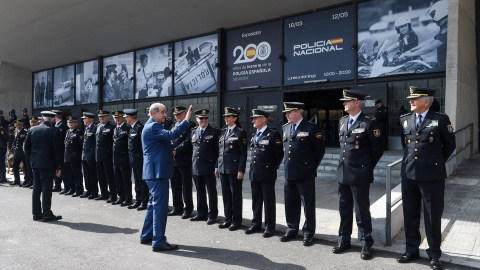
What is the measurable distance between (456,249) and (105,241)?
4.46m

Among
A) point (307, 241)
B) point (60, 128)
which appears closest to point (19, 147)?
point (60, 128)

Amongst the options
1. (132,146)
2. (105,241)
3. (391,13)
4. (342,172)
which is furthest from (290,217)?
(391,13)

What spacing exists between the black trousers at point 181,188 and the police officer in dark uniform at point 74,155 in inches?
124

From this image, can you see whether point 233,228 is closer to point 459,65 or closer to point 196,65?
point 459,65

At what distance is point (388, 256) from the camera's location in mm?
4348

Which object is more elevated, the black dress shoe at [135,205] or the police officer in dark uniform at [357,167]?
the police officer in dark uniform at [357,167]

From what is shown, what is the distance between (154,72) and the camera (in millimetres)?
17797

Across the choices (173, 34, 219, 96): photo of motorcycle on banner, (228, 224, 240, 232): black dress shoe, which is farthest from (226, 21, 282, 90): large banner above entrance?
(228, 224, 240, 232): black dress shoe

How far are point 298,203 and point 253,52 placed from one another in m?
10.0

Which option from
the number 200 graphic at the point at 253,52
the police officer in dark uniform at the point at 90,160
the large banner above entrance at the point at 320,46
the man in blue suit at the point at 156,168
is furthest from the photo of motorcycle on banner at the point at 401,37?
the man in blue suit at the point at 156,168

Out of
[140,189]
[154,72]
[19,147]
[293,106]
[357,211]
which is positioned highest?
[154,72]

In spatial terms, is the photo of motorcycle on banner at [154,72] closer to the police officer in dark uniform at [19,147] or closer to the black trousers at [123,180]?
the police officer in dark uniform at [19,147]

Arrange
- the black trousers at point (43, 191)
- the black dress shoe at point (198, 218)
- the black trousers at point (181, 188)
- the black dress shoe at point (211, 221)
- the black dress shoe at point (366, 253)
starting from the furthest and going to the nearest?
the black trousers at point (181, 188) < the black trousers at point (43, 191) < the black dress shoe at point (198, 218) < the black dress shoe at point (211, 221) < the black dress shoe at point (366, 253)

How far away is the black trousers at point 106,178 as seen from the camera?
7784 millimetres
